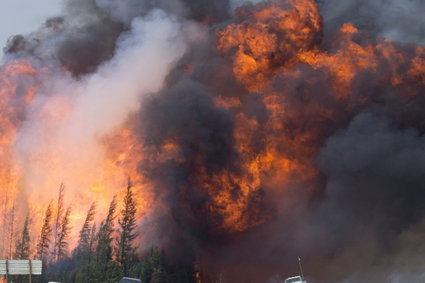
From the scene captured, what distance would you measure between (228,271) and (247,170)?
22150 millimetres

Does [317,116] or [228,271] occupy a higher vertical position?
[317,116]

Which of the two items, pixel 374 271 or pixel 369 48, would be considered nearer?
pixel 374 271

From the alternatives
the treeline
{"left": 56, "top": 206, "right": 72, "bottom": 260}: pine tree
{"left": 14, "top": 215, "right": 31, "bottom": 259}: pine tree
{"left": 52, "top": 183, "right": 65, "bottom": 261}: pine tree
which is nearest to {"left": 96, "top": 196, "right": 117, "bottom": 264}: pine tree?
the treeline

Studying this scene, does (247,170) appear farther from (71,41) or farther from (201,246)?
(71,41)

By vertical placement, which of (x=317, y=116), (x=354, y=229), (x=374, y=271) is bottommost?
(x=374, y=271)

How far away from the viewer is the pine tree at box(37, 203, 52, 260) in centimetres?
8344

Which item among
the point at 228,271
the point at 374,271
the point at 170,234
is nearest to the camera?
the point at 374,271

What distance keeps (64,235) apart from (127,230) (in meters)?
11.6

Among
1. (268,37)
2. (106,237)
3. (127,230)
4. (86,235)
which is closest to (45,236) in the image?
(86,235)

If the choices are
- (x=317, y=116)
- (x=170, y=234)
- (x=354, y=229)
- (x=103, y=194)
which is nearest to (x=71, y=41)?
(x=103, y=194)

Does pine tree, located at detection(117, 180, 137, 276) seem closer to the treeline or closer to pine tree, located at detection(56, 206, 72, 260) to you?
the treeline

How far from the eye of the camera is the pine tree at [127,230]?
3364 inches

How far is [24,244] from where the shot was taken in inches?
3273

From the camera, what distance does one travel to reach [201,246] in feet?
302
